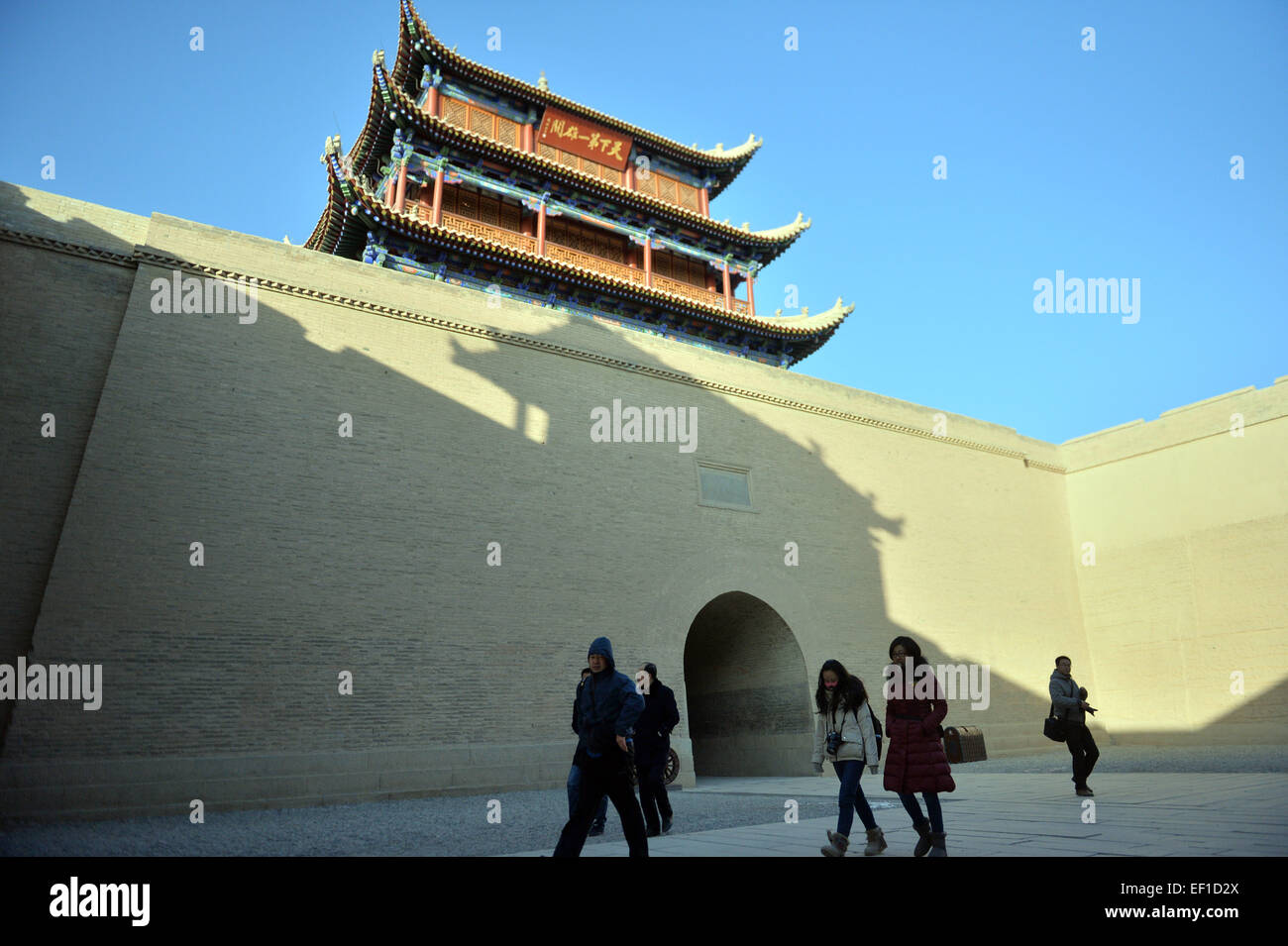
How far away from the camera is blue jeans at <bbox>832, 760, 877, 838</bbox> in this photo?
464cm

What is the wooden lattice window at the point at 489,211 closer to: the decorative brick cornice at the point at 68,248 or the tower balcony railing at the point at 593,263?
the tower balcony railing at the point at 593,263

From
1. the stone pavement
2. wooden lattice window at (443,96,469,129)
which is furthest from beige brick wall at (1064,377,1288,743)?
wooden lattice window at (443,96,469,129)

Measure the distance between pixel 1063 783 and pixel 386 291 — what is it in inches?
381

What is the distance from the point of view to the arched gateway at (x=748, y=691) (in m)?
12.8

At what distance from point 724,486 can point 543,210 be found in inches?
298

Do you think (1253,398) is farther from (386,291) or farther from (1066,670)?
(386,291)

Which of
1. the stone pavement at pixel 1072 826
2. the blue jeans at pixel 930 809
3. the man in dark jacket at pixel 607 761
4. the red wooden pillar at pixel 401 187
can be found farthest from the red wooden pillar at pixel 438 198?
the blue jeans at pixel 930 809

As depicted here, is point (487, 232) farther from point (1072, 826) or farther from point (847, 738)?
point (1072, 826)

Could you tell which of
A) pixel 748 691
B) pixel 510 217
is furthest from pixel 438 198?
pixel 748 691

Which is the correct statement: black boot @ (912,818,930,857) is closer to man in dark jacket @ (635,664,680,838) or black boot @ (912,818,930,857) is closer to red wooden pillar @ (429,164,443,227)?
man in dark jacket @ (635,664,680,838)

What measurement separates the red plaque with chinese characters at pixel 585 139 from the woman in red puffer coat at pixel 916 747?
1629 centimetres

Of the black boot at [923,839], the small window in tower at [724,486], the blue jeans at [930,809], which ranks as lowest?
the black boot at [923,839]

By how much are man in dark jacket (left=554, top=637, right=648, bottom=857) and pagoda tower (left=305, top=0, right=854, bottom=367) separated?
11.6 m
